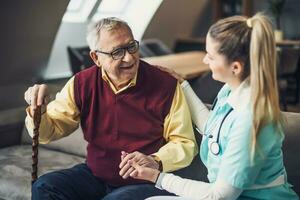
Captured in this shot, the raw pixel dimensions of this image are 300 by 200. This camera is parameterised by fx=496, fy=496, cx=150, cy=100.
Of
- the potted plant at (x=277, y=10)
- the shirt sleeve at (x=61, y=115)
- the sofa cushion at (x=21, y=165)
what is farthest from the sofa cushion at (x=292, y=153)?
the potted plant at (x=277, y=10)

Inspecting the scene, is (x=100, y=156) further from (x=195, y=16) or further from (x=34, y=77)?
(x=195, y=16)

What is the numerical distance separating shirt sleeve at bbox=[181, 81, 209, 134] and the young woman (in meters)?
0.36

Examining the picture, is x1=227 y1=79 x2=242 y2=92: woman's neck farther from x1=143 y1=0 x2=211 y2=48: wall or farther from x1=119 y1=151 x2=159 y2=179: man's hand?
x1=143 y1=0 x2=211 y2=48: wall

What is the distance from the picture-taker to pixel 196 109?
1979mm

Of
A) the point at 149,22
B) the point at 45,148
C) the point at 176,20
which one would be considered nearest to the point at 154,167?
the point at 45,148

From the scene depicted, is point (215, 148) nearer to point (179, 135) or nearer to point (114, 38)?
point (179, 135)

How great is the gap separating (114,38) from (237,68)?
1.90ft

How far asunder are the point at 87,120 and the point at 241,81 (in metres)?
0.75

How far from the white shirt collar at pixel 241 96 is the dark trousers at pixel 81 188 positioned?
1.76ft

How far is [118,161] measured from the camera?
6.51 ft

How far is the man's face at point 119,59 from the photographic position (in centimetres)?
189

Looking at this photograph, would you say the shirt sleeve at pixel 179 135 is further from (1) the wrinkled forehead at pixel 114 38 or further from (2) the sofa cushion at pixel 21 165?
(2) the sofa cushion at pixel 21 165

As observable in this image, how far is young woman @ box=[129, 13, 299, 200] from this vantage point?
1.43 meters

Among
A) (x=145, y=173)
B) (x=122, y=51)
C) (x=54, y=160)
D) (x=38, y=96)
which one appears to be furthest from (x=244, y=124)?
(x=54, y=160)
